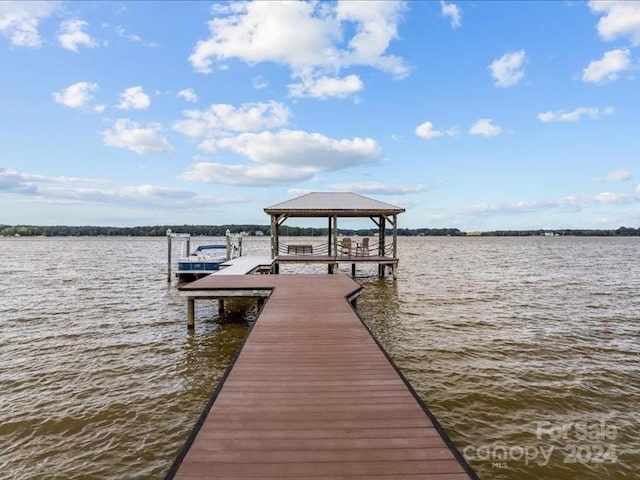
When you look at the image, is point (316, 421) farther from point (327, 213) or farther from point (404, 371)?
point (327, 213)

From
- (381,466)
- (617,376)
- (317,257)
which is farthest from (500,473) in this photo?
(317,257)

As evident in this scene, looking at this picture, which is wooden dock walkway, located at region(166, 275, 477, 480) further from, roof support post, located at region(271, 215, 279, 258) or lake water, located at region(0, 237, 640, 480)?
roof support post, located at region(271, 215, 279, 258)

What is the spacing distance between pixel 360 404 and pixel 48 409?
584 cm

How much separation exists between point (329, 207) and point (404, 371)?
12.5 m

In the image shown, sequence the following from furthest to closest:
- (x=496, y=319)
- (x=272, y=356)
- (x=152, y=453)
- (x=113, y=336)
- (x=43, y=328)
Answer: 1. (x=496, y=319)
2. (x=43, y=328)
3. (x=113, y=336)
4. (x=272, y=356)
5. (x=152, y=453)

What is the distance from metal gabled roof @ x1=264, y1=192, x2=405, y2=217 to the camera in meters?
19.5

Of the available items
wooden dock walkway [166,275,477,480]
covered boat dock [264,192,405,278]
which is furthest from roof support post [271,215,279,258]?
wooden dock walkway [166,275,477,480]

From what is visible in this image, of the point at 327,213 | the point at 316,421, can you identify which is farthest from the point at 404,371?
the point at 327,213

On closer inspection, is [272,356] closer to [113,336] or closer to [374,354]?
[374,354]

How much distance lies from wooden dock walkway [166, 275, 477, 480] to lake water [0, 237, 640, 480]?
1.66 m

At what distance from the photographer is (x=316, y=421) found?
12.8 ft

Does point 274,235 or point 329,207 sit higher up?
point 329,207

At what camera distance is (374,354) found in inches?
234

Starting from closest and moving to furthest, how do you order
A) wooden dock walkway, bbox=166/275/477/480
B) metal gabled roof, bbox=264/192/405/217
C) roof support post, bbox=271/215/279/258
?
wooden dock walkway, bbox=166/275/477/480 < metal gabled roof, bbox=264/192/405/217 < roof support post, bbox=271/215/279/258
